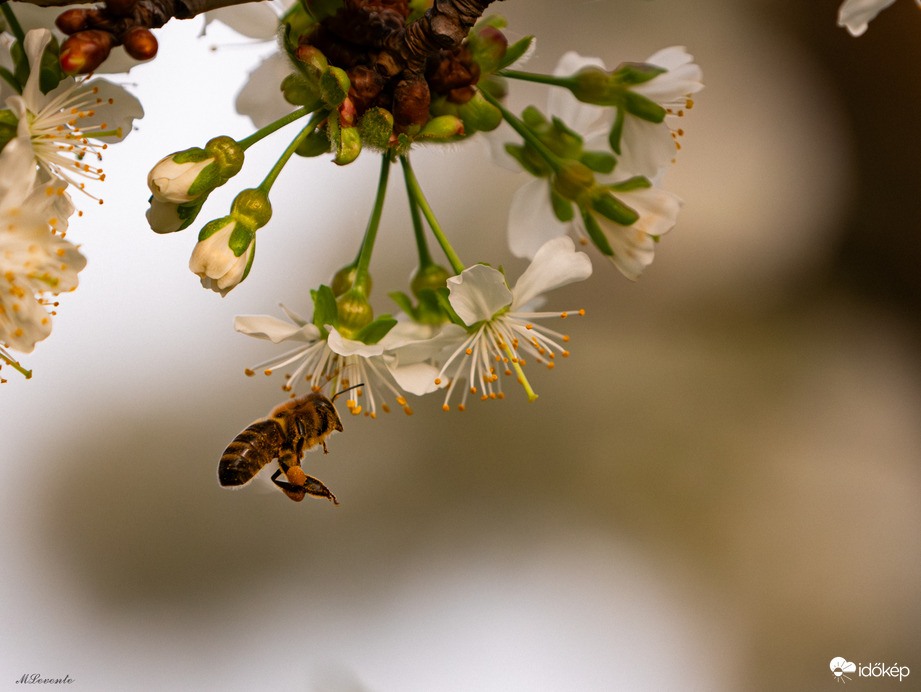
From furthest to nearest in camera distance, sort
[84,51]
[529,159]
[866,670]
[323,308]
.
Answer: [866,670] < [529,159] < [323,308] < [84,51]

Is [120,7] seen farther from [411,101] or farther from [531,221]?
[531,221]

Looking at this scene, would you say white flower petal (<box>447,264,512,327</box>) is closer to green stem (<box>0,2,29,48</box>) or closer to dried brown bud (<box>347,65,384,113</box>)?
dried brown bud (<box>347,65,384,113</box>)

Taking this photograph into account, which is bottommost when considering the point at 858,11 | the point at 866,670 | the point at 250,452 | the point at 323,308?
the point at 250,452

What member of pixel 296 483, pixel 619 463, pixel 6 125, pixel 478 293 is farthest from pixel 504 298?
pixel 619 463

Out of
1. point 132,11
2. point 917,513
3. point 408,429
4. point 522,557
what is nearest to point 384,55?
point 132,11

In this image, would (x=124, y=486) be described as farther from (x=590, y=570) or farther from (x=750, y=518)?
(x=750, y=518)

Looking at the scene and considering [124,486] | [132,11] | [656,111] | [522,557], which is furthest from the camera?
[522,557]

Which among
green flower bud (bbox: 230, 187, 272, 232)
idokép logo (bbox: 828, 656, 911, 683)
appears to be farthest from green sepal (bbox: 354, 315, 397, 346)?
idokép logo (bbox: 828, 656, 911, 683)

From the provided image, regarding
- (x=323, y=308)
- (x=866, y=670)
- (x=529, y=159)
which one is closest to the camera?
(x=323, y=308)
